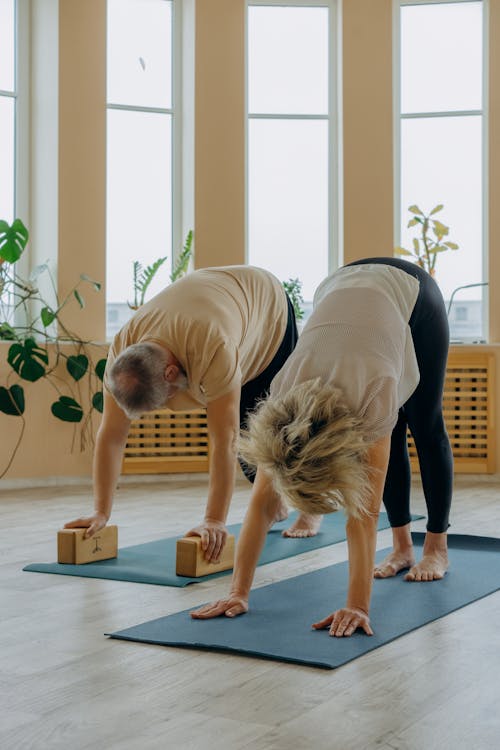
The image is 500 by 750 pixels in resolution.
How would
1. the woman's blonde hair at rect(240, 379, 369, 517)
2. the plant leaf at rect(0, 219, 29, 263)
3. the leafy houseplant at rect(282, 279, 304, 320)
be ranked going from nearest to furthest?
the woman's blonde hair at rect(240, 379, 369, 517) → the plant leaf at rect(0, 219, 29, 263) → the leafy houseplant at rect(282, 279, 304, 320)

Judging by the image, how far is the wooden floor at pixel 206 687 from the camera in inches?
63.3

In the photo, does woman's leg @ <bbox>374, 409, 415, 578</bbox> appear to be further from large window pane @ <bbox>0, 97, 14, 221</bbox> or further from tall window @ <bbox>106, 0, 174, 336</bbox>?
large window pane @ <bbox>0, 97, 14, 221</bbox>

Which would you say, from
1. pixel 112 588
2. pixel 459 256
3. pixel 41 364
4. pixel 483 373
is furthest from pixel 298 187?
pixel 112 588

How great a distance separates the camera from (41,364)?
18.1 ft

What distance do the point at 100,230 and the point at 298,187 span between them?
140 centimetres

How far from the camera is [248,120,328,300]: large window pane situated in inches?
248

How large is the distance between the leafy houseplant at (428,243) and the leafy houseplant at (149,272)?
4.27 ft

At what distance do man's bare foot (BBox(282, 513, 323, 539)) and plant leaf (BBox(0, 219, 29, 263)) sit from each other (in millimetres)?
2383

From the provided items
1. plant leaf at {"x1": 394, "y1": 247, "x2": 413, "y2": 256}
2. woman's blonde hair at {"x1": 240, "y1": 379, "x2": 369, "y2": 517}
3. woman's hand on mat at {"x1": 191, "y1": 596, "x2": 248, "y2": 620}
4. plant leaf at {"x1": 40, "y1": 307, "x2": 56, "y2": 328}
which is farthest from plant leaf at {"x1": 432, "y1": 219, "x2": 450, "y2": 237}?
woman's blonde hair at {"x1": 240, "y1": 379, "x2": 369, "y2": 517}

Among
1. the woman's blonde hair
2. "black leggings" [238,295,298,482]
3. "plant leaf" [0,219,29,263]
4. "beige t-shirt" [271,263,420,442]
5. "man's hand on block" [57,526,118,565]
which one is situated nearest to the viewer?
the woman's blonde hair

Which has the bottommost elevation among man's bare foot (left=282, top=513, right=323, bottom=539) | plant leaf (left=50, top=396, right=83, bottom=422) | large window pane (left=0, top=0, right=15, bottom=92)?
man's bare foot (left=282, top=513, right=323, bottom=539)

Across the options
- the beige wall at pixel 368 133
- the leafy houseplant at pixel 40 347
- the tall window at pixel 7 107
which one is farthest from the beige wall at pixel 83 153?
the beige wall at pixel 368 133

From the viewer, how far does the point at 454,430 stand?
235 inches

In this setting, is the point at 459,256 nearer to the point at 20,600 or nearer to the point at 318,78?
the point at 318,78
